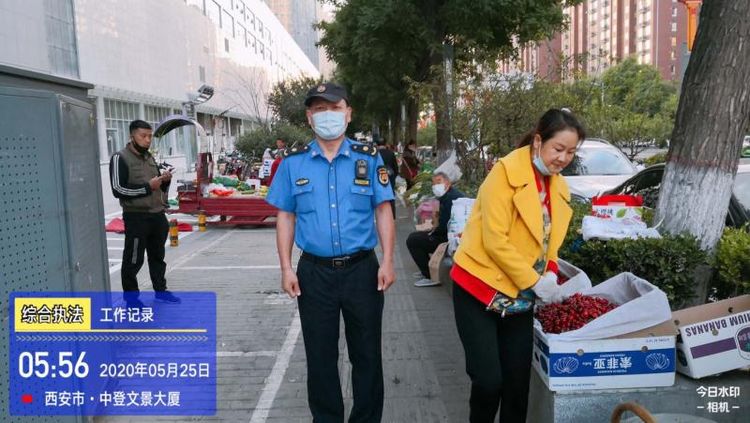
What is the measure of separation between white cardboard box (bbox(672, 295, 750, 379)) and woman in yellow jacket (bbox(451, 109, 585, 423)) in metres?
0.96

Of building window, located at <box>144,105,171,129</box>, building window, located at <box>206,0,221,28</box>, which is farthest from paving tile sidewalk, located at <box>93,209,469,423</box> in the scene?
building window, located at <box>206,0,221,28</box>

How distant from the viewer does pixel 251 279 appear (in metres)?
8.11

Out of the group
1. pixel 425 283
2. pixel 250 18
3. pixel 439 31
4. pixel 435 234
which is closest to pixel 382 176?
pixel 435 234

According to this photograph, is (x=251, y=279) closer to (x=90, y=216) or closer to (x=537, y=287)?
(x=90, y=216)

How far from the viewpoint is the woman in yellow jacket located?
9.39 feet

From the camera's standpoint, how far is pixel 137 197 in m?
5.69

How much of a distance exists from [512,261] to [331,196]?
104 cm

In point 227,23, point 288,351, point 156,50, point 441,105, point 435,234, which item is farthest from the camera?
point 227,23

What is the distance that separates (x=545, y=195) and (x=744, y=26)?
2.33m

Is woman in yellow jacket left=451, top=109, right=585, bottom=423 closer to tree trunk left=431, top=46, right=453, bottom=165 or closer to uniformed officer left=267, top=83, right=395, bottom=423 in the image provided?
uniformed officer left=267, top=83, right=395, bottom=423

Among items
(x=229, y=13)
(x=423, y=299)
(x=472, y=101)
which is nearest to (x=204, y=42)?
(x=229, y=13)

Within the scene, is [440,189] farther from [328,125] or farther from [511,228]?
[511,228]

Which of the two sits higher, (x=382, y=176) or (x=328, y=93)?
(x=328, y=93)

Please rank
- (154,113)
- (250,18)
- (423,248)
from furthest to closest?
1. (250,18)
2. (154,113)
3. (423,248)
